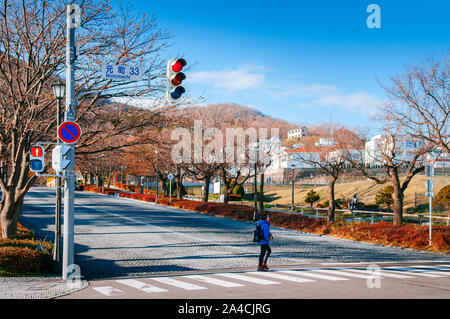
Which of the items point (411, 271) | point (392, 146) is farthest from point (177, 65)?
point (392, 146)

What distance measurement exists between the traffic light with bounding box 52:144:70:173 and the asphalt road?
3.31 m

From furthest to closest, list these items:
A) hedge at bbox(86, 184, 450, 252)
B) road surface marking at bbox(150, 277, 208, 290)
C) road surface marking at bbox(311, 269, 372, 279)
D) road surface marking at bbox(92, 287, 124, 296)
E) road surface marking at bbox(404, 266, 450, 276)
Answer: hedge at bbox(86, 184, 450, 252)
road surface marking at bbox(404, 266, 450, 276)
road surface marking at bbox(311, 269, 372, 279)
road surface marking at bbox(150, 277, 208, 290)
road surface marking at bbox(92, 287, 124, 296)

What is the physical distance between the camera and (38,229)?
24.9m

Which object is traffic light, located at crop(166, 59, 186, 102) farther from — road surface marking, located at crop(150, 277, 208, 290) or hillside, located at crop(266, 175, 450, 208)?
hillside, located at crop(266, 175, 450, 208)

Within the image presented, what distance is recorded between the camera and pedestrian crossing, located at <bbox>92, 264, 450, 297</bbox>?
10.4m

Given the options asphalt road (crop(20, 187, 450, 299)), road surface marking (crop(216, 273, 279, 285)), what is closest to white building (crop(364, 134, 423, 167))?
asphalt road (crop(20, 187, 450, 299))

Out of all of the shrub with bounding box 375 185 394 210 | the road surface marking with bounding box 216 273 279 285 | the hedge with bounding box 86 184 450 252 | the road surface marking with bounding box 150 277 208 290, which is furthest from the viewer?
the shrub with bounding box 375 185 394 210

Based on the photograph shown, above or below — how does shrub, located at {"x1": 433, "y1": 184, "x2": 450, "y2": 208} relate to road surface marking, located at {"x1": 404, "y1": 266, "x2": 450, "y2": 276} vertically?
above

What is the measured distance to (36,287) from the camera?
10.6 m

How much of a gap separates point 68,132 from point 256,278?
662 centimetres

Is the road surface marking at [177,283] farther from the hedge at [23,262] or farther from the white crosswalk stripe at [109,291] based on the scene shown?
the hedge at [23,262]

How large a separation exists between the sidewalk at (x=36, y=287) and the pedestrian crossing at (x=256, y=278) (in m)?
0.80

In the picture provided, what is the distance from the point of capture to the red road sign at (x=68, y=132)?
1157 cm

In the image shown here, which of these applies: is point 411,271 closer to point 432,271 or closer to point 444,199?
point 432,271
